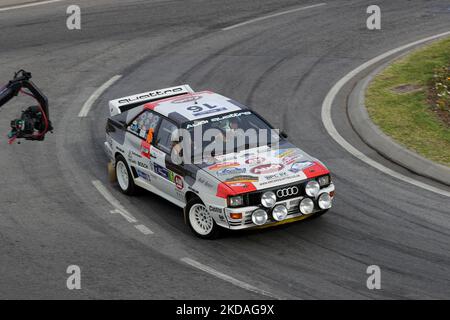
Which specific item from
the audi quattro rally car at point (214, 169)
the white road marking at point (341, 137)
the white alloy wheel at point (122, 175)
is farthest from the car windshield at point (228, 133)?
the white road marking at point (341, 137)

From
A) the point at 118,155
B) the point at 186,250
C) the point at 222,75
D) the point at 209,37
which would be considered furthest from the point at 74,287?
the point at 209,37

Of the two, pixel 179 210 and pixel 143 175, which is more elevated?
pixel 143 175

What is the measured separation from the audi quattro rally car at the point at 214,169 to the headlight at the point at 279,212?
0.05 feet

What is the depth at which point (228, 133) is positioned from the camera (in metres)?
14.6

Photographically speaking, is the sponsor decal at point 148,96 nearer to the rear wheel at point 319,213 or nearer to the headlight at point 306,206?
the rear wheel at point 319,213

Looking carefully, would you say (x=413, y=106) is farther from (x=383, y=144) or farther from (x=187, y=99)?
(x=187, y=99)

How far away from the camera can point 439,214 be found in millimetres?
14273

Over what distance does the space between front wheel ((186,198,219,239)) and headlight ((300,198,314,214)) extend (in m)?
1.32

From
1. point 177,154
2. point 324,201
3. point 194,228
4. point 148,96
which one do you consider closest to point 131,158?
point 177,154

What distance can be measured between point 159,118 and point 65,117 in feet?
17.7

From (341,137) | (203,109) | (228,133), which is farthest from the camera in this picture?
(341,137)

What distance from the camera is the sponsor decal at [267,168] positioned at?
532 inches

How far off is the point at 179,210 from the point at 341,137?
15.3 ft

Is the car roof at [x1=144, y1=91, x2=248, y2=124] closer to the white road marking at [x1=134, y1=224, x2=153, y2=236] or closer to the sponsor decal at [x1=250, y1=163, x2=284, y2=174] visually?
the sponsor decal at [x1=250, y1=163, x2=284, y2=174]
